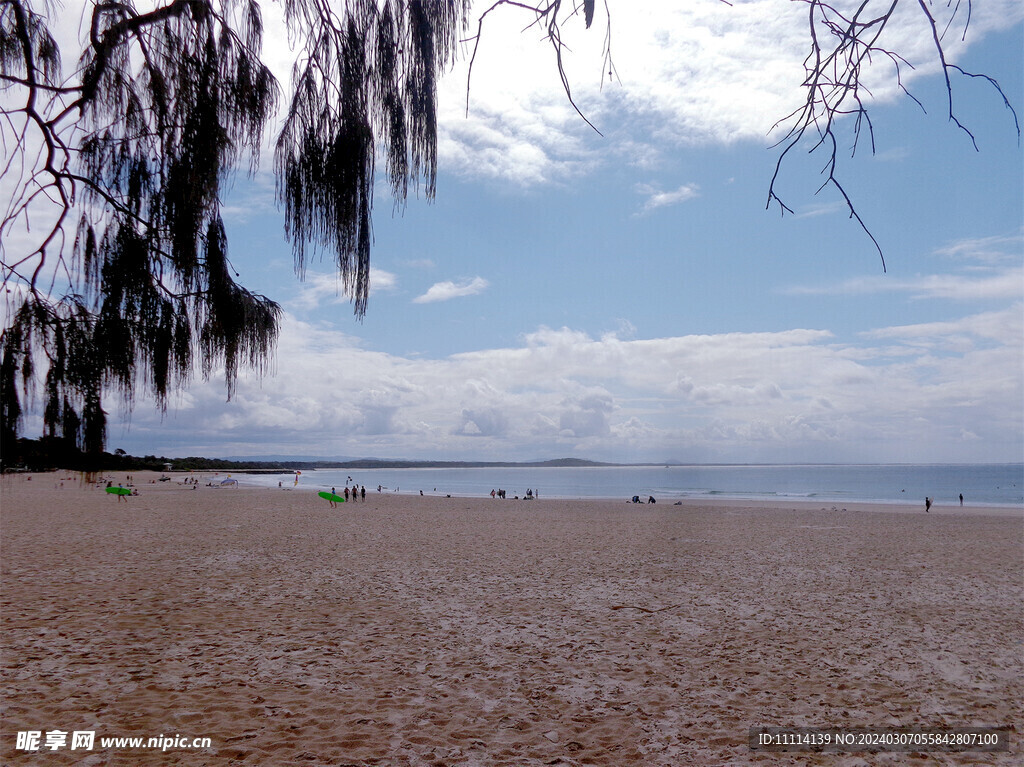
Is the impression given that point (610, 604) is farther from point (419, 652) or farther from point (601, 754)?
point (601, 754)

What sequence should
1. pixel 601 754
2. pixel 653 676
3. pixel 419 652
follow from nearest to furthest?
pixel 601 754 → pixel 653 676 → pixel 419 652

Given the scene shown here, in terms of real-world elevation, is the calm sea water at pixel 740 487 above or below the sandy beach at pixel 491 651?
below

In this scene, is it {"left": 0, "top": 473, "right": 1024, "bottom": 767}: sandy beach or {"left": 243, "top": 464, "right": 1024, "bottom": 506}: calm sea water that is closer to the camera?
{"left": 0, "top": 473, "right": 1024, "bottom": 767}: sandy beach

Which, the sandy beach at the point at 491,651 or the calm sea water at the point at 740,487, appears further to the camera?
the calm sea water at the point at 740,487

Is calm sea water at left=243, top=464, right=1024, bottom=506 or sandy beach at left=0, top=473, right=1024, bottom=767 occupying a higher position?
sandy beach at left=0, top=473, right=1024, bottom=767

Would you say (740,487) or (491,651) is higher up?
(491,651)

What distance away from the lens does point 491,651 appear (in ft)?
22.9

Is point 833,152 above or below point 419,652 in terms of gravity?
above

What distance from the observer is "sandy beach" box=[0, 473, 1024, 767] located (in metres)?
4.75

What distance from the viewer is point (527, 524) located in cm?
2191

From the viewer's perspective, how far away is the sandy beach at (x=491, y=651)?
4754 mm

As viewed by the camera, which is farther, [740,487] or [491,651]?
[740,487]

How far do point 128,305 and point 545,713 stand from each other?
15.1 ft

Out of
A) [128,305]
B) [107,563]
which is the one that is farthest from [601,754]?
[107,563]
